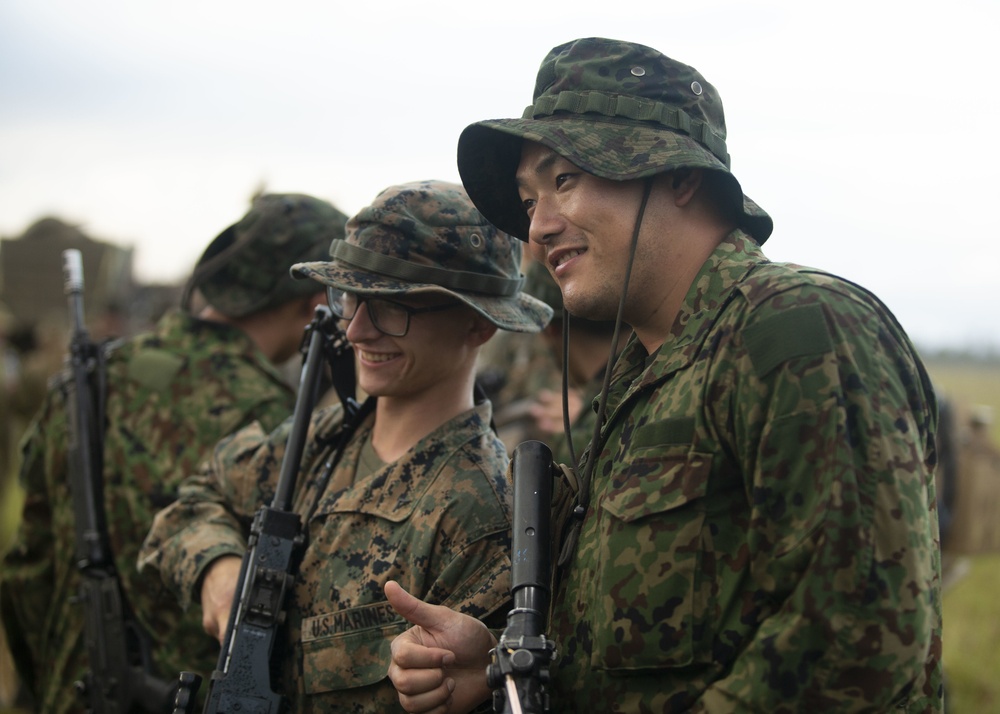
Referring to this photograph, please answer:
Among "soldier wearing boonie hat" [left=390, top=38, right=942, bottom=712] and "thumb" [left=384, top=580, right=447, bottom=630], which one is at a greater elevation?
"soldier wearing boonie hat" [left=390, top=38, right=942, bottom=712]

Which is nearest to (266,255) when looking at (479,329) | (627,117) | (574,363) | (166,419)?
(166,419)

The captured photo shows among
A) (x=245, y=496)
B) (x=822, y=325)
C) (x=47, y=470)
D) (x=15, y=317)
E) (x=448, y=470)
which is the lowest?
(x=15, y=317)

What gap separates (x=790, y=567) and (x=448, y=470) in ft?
4.31

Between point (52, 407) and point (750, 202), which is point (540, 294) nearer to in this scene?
point (52, 407)

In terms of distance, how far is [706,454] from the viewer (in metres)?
2.08

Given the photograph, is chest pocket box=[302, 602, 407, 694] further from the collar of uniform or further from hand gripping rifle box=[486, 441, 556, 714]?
the collar of uniform

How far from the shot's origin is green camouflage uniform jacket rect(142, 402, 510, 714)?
9.19 ft

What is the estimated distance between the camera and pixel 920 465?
193cm

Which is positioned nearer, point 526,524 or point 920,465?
point 920,465

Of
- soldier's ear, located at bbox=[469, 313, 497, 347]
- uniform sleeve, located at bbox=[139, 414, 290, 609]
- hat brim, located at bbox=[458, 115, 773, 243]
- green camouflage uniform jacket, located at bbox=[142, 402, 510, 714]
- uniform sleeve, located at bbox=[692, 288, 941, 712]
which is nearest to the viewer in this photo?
uniform sleeve, located at bbox=[692, 288, 941, 712]

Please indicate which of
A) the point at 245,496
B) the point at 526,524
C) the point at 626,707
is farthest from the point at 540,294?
the point at 626,707

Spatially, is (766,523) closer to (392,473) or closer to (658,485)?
(658,485)

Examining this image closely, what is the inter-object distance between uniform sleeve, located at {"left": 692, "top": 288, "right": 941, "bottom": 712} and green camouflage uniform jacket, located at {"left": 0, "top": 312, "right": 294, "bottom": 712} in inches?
112

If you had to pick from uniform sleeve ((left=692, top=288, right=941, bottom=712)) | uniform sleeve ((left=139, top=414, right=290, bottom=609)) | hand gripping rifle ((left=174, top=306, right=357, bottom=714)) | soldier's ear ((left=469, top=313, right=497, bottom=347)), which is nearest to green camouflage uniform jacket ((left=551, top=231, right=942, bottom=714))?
uniform sleeve ((left=692, top=288, right=941, bottom=712))
